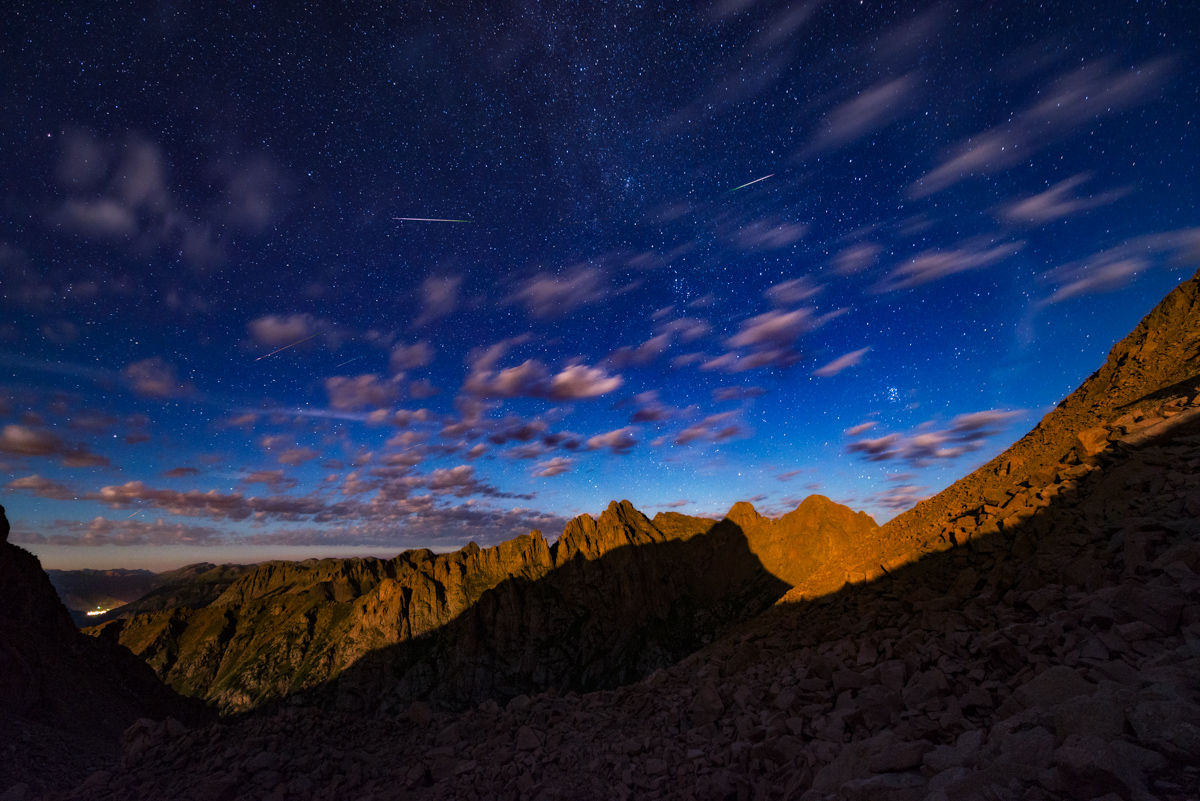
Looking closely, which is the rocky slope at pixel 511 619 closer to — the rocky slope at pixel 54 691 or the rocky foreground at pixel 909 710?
the rocky slope at pixel 54 691

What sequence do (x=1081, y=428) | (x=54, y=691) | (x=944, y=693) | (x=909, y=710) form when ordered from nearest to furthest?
(x=909, y=710)
(x=944, y=693)
(x=1081, y=428)
(x=54, y=691)

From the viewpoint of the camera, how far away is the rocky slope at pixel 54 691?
16141mm

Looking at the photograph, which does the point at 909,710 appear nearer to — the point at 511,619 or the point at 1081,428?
the point at 1081,428

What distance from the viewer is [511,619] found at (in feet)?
380

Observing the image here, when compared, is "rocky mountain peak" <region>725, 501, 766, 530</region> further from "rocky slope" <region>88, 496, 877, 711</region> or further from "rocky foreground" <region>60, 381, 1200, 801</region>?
"rocky foreground" <region>60, 381, 1200, 801</region>

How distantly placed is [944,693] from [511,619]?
12038cm

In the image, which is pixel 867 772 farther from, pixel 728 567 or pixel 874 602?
pixel 728 567

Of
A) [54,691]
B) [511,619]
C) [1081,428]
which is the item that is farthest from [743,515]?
[54,691]

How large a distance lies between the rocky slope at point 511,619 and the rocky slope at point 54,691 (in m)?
79.9

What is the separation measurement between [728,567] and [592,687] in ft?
148

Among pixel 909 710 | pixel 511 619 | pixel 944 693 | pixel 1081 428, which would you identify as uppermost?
pixel 1081 428

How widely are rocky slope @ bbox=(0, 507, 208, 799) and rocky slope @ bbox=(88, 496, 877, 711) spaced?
3146 inches

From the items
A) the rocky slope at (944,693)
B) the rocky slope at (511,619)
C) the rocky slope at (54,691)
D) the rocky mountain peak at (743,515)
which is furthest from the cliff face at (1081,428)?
the rocky mountain peak at (743,515)

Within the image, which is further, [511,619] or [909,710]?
[511,619]
